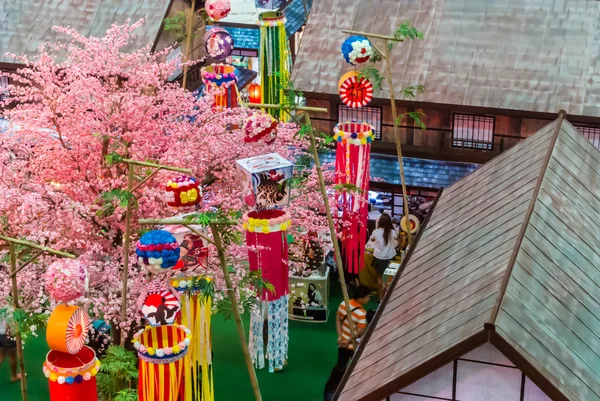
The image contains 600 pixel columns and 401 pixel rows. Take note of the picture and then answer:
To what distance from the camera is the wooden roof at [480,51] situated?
1836 centimetres

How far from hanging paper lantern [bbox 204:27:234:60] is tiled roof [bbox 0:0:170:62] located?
2183 millimetres

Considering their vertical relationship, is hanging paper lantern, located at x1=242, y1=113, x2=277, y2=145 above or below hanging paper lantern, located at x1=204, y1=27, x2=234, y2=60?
below

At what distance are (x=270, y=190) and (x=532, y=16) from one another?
9.95m

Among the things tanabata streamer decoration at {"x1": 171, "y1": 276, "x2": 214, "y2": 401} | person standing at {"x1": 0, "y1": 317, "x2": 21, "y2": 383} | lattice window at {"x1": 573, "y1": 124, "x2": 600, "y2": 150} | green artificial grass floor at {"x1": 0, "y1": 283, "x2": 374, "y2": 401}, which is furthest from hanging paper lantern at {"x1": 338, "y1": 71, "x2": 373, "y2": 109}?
person standing at {"x1": 0, "y1": 317, "x2": 21, "y2": 383}

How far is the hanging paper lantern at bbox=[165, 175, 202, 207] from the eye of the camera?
10.4m

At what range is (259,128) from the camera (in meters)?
12.7

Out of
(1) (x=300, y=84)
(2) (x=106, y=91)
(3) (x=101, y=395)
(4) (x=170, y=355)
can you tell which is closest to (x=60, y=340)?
(4) (x=170, y=355)

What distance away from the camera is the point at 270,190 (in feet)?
38.0

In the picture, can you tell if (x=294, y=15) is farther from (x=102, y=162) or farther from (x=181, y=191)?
(x=181, y=191)

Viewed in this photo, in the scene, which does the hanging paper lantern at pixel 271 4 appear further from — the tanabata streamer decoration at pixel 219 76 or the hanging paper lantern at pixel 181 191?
the hanging paper lantern at pixel 181 191

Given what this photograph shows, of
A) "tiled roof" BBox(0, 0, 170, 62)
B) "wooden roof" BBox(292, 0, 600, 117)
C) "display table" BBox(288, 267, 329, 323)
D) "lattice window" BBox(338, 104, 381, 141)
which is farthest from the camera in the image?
"tiled roof" BBox(0, 0, 170, 62)

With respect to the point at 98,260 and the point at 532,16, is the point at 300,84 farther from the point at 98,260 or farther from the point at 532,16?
the point at 98,260

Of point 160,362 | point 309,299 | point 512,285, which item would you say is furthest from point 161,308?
point 309,299

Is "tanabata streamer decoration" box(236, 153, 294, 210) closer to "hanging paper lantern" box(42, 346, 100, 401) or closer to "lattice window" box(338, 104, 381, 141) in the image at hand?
"hanging paper lantern" box(42, 346, 100, 401)
